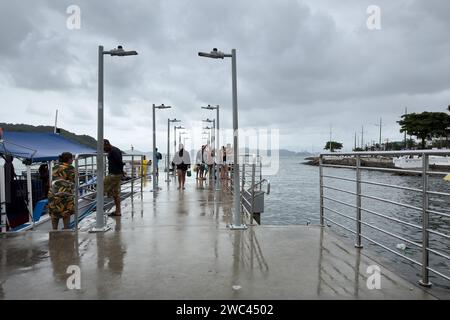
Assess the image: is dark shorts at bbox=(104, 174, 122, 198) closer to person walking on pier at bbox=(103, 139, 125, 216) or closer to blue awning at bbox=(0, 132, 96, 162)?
person walking on pier at bbox=(103, 139, 125, 216)

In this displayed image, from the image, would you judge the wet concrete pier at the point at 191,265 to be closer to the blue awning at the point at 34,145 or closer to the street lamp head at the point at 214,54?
the street lamp head at the point at 214,54

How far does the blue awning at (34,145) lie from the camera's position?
9.16m

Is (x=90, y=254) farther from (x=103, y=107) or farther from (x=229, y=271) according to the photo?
(x=103, y=107)

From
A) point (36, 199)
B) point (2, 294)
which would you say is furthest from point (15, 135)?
point (2, 294)

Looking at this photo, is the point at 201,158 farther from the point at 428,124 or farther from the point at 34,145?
the point at 428,124

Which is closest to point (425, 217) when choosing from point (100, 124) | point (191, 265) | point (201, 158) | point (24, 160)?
point (191, 265)

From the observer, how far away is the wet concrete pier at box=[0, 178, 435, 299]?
10.8 feet

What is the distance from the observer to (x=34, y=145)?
11.6 m

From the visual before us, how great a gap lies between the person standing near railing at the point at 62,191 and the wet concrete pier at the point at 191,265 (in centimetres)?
65

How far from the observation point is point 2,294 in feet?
10.7

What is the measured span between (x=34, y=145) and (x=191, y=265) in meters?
9.88

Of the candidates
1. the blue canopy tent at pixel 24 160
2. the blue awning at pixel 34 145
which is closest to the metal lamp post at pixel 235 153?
the blue canopy tent at pixel 24 160
